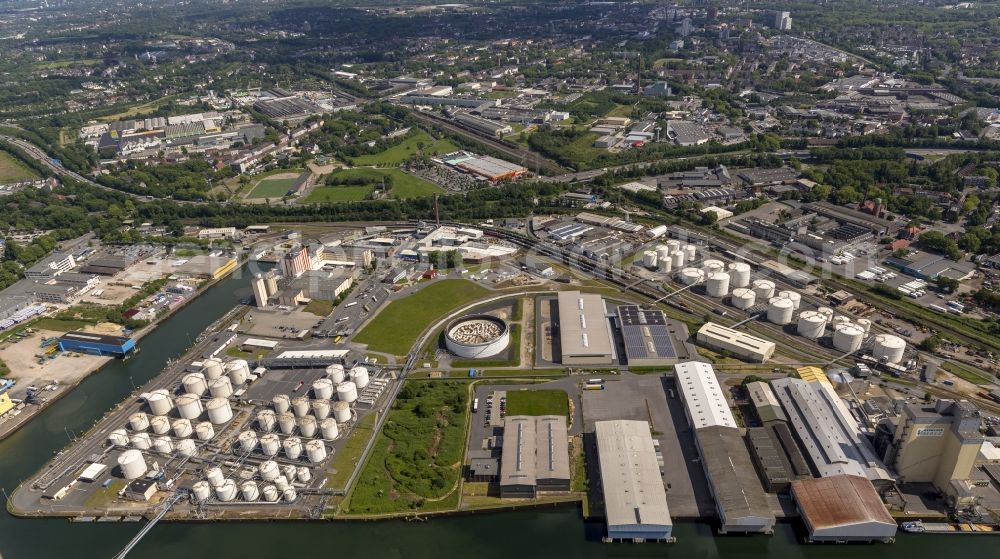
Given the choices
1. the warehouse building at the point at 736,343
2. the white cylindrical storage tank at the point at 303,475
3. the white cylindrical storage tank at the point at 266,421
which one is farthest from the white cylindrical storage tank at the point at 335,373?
the warehouse building at the point at 736,343

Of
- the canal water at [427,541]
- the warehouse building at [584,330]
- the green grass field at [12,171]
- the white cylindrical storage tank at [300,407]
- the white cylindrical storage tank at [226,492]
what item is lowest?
the canal water at [427,541]

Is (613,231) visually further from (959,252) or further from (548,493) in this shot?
(548,493)

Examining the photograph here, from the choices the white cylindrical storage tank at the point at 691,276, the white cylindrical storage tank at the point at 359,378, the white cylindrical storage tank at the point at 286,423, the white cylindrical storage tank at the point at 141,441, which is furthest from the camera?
the white cylindrical storage tank at the point at 691,276

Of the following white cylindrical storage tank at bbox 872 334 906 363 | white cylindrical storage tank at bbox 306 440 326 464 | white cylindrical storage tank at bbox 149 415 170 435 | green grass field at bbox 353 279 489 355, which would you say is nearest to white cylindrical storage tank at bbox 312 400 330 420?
white cylindrical storage tank at bbox 306 440 326 464

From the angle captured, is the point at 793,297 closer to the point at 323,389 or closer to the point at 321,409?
the point at 323,389

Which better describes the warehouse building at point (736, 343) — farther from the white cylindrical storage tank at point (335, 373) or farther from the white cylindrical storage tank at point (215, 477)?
the white cylindrical storage tank at point (215, 477)

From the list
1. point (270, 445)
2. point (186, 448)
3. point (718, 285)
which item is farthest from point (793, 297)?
point (186, 448)
